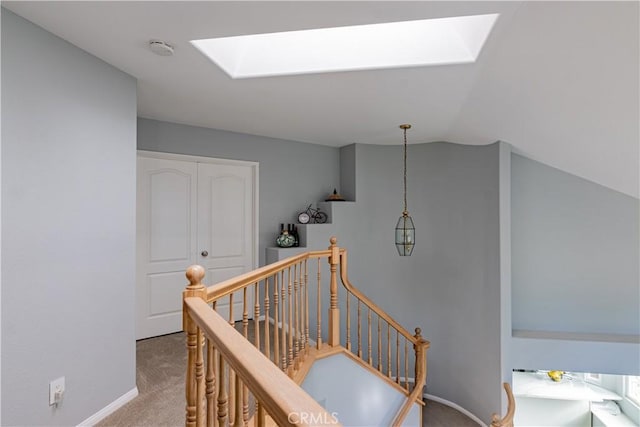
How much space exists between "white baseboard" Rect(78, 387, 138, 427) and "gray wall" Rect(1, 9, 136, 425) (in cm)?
3

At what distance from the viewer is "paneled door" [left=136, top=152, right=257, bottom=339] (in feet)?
11.9

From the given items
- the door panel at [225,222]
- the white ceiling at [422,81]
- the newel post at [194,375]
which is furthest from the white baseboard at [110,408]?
the white ceiling at [422,81]

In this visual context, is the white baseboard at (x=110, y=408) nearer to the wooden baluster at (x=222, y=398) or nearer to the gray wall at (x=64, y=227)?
the gray wall at (x=64, y=227)

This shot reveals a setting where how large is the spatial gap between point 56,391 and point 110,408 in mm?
452

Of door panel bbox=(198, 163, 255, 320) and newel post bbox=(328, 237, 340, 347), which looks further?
door panel bbox=(198, 163, 255, 320)

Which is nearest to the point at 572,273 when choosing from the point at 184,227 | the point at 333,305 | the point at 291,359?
the point at 333,305

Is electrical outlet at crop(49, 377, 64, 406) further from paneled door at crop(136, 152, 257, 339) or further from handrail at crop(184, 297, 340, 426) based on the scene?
paneled door at crop(136, 152, 257, 339)

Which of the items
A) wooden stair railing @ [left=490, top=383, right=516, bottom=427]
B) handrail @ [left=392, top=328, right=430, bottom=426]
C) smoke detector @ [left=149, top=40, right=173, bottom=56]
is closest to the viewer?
smoke detector @ [left=149, top=40, right=173, bottom=56]

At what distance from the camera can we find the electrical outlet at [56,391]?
6.03ft

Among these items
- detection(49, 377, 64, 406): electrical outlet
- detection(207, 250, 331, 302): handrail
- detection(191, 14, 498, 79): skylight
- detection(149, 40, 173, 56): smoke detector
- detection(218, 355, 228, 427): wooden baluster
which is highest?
detection(191, 14, 498, 79): skylight

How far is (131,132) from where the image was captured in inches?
96.3

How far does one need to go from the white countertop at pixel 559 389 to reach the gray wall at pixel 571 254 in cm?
247

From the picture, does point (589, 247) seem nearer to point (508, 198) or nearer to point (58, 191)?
point (508, 198)

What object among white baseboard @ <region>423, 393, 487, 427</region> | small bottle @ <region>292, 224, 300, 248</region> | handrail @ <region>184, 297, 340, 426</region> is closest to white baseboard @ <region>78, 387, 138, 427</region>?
handrail @ <region>184, 297, 340, 426</region>
